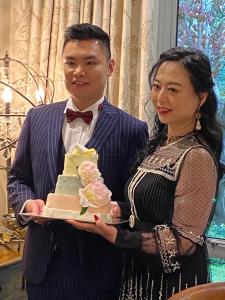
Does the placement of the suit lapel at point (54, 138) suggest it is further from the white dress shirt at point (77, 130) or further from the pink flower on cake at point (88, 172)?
the pink flower on cake at point (88, 172)

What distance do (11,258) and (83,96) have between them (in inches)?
37.5

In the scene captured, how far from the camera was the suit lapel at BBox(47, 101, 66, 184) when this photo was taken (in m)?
1.70

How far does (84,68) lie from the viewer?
174 cm

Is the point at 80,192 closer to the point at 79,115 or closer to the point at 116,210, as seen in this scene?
the point at 116,210

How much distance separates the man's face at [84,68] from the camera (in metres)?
1.74

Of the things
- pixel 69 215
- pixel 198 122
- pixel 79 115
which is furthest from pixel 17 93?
pixel 198 122

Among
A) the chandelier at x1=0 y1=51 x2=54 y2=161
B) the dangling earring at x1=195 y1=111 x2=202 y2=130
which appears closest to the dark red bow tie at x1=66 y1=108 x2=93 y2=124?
the dangling earring at x1=195 y1=111 x2=202 y2=130

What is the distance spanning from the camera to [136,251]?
4.83ft

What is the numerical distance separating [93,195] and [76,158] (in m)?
0.14

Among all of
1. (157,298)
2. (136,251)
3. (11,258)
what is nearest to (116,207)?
(136,251)

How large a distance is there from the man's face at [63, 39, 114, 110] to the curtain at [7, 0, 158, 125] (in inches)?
25.6

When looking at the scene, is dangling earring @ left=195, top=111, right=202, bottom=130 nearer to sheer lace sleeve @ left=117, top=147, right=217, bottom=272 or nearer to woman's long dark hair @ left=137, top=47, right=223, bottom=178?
woman's long dark hair @ left=137, top=47, right=223, bottom=178

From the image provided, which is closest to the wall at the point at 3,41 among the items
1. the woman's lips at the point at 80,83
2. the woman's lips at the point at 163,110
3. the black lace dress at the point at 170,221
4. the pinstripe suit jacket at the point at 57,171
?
the pinstripe suit jacket at the point at 57,171

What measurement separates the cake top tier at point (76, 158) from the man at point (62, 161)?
13 centimetres
